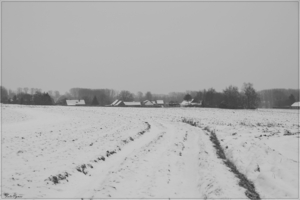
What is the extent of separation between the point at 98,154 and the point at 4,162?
12.5 ft

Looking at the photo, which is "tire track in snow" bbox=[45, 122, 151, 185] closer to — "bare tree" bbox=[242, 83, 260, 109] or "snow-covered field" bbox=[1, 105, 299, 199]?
"snow-covered field" bbox=[1, 105, 299, 199]

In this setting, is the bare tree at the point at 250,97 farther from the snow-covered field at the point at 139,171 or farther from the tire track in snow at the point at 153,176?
the tire track in snow at the point at 153,176

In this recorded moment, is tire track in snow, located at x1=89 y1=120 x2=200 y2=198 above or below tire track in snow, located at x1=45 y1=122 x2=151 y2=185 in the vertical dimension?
below

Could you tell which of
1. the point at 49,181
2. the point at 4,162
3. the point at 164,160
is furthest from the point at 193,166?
the point at 4,162

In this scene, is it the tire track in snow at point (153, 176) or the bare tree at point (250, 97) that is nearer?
the tire track in snow at point (153, 176)

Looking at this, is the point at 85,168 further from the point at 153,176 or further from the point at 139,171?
the point at 153,176

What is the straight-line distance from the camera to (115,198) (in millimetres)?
6082

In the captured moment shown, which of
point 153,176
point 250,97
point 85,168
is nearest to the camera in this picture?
point 153,176

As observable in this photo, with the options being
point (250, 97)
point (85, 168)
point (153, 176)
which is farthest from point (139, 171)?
point (250, 97)

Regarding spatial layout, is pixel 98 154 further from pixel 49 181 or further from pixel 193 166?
pixel 193 166

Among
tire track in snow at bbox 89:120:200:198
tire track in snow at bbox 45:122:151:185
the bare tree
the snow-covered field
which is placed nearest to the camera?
the snow-covered field

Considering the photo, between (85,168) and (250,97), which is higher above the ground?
(250,97)

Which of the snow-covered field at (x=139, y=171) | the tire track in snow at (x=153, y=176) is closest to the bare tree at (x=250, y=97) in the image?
the snow-covered field at (x=139, y=171)

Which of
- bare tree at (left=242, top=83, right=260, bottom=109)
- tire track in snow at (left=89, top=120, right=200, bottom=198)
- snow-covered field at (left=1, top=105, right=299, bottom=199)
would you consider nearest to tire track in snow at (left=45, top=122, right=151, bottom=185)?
snow-covered field at (left=1, top=105, right=299, bottom=199)
